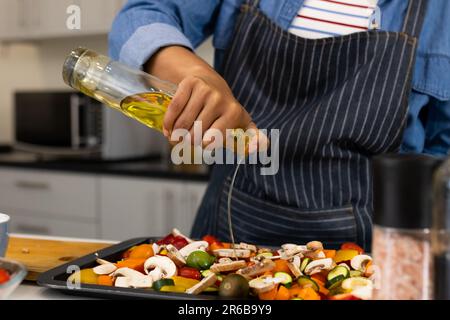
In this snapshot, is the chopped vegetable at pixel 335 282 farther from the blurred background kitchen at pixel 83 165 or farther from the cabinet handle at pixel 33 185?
the cabinet handle at pixel 33 185

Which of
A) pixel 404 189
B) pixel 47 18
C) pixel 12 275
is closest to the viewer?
pixel 404 189

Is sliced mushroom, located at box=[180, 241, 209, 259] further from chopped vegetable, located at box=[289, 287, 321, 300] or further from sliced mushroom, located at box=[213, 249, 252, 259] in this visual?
chopped vegetable, located at box=[289, 287, 321, 300]

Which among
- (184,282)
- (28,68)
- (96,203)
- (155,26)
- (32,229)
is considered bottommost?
(32,229)

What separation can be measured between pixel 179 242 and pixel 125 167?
1568 mm

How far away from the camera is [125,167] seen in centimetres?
256

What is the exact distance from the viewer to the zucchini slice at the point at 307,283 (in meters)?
0.79

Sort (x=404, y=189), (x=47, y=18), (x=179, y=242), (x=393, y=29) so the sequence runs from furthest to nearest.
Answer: (x=47, y=18) → (x=393, y=29) → (x=179, y=242) → (x=404, y=189)

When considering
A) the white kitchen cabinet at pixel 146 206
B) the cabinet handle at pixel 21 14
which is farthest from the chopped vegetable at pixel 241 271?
the cabinet handle at pixel 21 14

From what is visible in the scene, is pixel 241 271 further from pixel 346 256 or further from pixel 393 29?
pixel 393 29

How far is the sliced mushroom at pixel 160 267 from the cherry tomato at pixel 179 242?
0.41ft

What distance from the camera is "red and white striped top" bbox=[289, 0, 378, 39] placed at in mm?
1245

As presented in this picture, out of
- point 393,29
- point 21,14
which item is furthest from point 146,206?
point 393,29

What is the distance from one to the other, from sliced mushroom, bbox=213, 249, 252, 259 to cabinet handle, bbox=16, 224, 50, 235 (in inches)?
74.7
